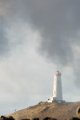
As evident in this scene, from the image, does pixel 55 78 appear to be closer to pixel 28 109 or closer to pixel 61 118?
pixel 28 109

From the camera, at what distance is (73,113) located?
11988cm

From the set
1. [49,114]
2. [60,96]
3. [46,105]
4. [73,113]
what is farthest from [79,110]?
[60,96]

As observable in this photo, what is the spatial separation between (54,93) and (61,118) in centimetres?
4789

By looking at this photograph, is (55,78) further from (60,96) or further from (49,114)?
(49,114)

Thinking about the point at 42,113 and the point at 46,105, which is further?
the point at 46,105

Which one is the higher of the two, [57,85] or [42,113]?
[57,85]

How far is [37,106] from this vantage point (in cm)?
14812

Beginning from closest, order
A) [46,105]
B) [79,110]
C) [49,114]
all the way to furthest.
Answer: [79,110]
[49,114]
[46,105]

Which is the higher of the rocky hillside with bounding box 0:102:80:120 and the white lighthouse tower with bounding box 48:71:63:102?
the white lighthouse tower with bounding box 48:71:63:102

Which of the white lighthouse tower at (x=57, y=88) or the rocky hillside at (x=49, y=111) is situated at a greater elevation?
the white lighthouse tower at (x=57, y=88)

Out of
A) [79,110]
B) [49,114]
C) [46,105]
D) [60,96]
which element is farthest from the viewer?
[60,96]

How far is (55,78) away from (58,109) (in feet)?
128

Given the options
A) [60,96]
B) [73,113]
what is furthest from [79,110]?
[60,96]

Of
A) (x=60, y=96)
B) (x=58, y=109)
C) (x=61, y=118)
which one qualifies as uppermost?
(x=60, y=96)
